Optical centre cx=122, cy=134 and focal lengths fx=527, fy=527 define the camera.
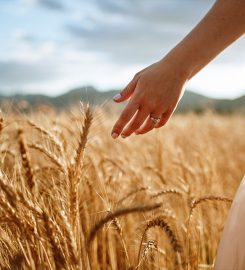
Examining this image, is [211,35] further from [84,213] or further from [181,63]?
[84,213]

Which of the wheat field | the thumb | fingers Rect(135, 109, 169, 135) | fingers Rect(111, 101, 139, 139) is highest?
the thumb

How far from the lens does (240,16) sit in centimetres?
101

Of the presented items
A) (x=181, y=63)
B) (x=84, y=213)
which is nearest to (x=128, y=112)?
(x=181, y=63)

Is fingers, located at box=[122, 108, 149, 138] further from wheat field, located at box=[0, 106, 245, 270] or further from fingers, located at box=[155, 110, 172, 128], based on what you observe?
wheat field, located at box=[0, 106, 245, 270]

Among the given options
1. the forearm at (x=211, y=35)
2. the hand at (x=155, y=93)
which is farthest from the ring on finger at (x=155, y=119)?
the forearm at (x=211, y=35)

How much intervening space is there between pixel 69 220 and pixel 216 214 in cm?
156

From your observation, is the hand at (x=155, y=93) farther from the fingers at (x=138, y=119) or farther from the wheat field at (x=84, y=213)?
the wheat field at (x=84, y=213)

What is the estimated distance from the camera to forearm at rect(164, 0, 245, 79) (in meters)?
1.02

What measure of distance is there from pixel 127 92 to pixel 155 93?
84 mm

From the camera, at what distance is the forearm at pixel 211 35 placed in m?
1.02

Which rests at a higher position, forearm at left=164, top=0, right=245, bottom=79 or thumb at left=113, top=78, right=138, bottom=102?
forearm at left=164, top=0, right=245, bottom=79

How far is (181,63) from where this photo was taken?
104 centimetres

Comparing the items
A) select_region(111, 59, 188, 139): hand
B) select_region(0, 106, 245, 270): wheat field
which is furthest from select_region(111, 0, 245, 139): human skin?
select_region(0, 106, 245, 270): wheat field

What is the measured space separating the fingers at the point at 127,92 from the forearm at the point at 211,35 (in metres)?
0.08
